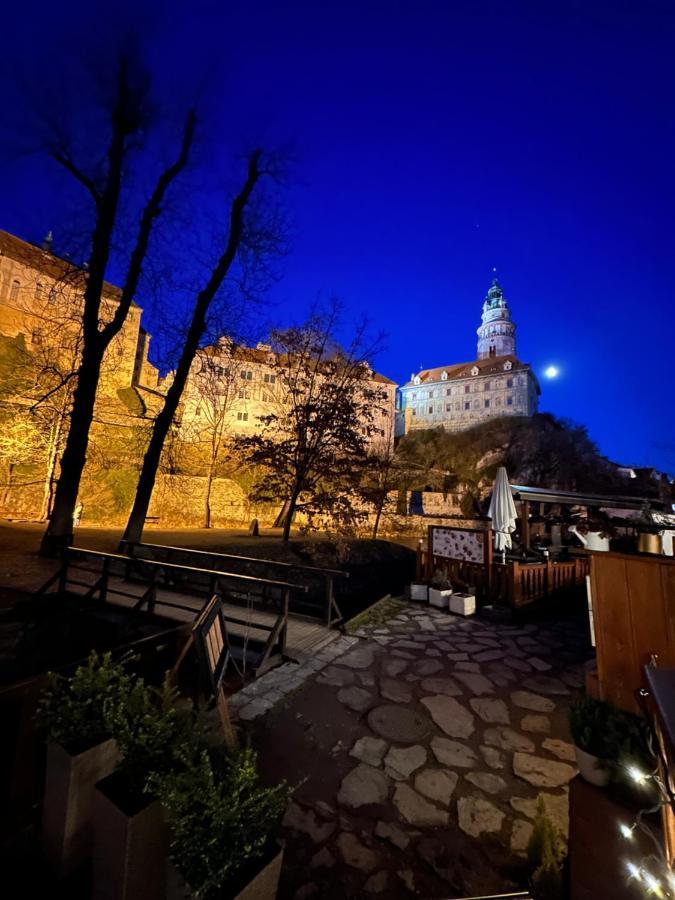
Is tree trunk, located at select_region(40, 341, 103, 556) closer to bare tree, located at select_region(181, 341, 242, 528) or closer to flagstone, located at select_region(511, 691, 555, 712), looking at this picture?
bare tree, located at select_region(181, 341, 242, 528)

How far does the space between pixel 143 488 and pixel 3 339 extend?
95.4 feet

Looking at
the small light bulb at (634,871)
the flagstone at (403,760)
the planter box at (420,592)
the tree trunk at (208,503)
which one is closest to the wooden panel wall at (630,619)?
the small light bulb at (634,871)

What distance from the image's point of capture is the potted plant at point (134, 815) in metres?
1.69

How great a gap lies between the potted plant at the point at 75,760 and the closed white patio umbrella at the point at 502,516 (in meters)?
9.02

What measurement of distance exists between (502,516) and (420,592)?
304 centimetres

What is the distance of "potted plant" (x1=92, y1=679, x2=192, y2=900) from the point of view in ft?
5.55

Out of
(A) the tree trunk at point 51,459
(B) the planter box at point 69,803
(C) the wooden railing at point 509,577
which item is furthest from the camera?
(A) the tree trunk at point 51,459

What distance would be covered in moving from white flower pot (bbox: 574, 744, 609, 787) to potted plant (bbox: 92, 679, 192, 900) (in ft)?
7.43

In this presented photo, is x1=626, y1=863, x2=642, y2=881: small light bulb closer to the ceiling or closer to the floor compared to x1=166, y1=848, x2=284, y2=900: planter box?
closer to the ceiling

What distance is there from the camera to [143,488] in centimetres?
1041

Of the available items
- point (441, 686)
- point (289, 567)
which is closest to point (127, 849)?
point (441, 686)

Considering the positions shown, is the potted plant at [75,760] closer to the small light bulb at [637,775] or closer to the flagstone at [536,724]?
the small light bulb at [637,775]

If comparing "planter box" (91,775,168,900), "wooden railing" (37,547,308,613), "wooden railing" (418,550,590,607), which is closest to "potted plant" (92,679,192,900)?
"planter box" (91,775,168,900)

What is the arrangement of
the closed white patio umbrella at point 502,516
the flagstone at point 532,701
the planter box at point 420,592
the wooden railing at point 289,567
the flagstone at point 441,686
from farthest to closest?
the closed white patio umbrella at point 502,516 → the planter box at point 420,592 → the wooden railing at point 289,567 → the flagstone at point 441,686 → the flagstone at point 532,701
